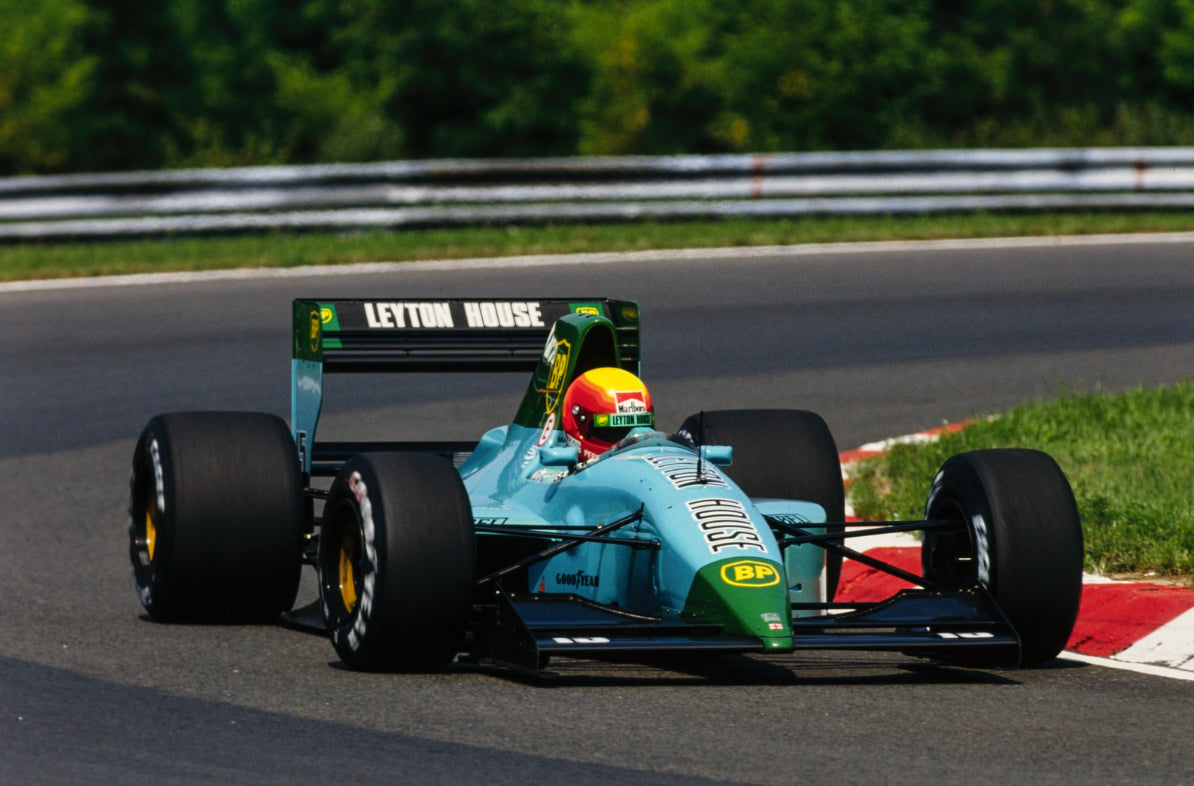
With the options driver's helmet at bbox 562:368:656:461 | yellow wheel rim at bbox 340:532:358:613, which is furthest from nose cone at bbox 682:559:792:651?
yellow wheel rim at bbox 340:532:358:613

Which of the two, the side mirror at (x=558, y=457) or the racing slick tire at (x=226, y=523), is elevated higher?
the side mirror at (x=558, y=457)

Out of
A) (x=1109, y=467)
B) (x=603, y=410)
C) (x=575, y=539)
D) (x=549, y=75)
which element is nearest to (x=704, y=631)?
(x=575, y=539)

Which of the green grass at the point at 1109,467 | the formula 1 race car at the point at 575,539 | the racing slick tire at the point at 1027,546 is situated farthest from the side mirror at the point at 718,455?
the green grass at the point at 1109,467

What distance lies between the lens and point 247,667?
696 cm

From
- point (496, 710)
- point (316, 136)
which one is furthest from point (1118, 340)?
point (316, 136)

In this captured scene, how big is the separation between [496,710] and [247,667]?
120cm

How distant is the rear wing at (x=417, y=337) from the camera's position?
886 centimetres

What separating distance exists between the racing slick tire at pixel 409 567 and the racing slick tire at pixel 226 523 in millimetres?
933

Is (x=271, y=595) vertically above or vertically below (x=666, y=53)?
below

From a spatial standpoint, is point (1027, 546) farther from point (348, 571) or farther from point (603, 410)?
point (348, 571)

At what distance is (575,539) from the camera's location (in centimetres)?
680

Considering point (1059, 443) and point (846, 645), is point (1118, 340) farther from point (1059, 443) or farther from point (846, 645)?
point (846, 645)

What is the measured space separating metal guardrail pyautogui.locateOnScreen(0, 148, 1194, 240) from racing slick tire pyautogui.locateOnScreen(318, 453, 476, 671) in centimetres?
1153

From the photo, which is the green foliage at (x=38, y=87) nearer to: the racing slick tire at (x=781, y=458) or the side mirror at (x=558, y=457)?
the racing slick tire at (x=781, y=458)
